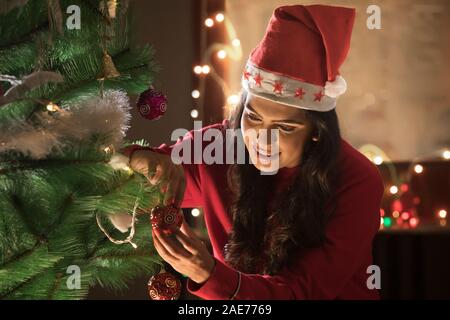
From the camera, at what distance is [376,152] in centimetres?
132

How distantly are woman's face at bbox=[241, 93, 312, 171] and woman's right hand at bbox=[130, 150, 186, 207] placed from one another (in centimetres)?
12

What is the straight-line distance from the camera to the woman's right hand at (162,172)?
2.85 feet

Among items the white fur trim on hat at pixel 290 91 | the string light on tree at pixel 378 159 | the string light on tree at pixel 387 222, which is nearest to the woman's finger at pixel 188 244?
the white fur trim on hat at pixel 290 91

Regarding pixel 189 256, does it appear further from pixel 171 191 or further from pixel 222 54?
pixel 222 54

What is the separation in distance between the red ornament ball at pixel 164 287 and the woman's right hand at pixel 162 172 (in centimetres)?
10

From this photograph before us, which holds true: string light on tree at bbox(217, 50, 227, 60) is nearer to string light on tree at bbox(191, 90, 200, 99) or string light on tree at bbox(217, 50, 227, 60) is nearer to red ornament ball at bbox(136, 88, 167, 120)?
string light on tree at bbox(191, 90, 200, 99)

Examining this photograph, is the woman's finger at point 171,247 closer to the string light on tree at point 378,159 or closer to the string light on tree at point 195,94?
the string light on tree at point 195,94

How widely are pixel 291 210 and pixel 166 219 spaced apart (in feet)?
0.56

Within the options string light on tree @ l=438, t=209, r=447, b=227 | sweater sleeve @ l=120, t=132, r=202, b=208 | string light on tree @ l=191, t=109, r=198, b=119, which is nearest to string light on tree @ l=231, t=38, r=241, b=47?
string light on tree @ l=191, t=109, r=198, b=119

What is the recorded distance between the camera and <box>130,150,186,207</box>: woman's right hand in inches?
34.2
